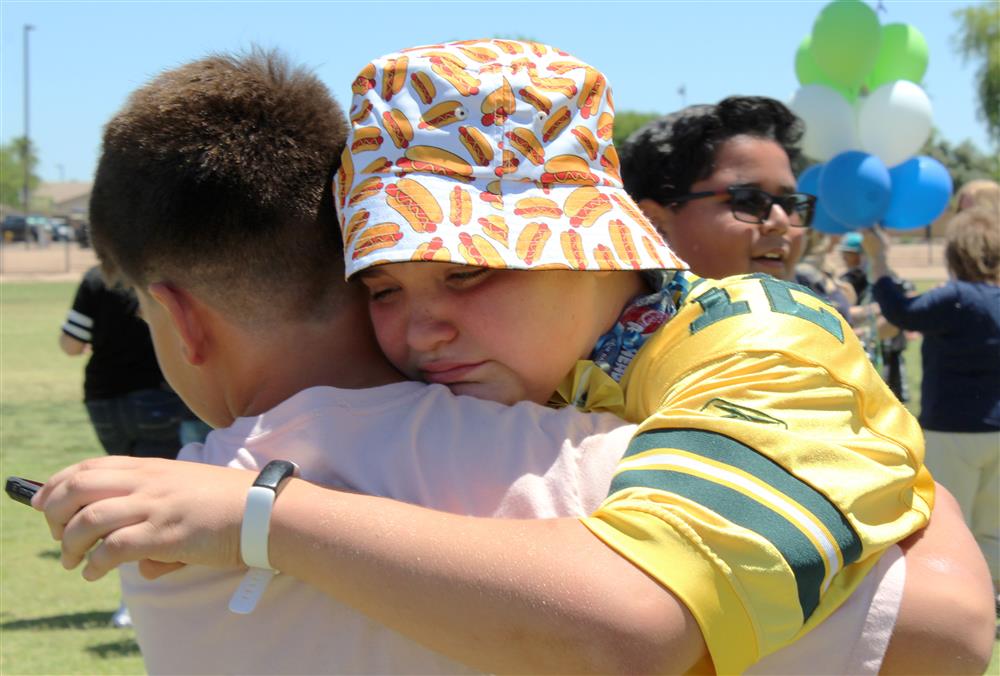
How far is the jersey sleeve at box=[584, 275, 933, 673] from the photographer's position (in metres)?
1.40

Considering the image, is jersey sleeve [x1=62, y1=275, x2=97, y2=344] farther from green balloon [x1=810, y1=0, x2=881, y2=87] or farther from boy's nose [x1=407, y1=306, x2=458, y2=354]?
boy's nose [x1=407, y1=306, x2=458, y2=354]

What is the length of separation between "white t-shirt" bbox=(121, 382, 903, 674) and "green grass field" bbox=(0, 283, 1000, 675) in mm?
4678

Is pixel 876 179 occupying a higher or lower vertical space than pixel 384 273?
lower

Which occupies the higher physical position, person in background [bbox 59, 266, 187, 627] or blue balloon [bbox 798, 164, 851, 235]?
blue balloon [bbox 798, 164, 851, 235]

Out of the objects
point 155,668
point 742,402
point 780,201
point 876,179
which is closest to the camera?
point 742,402

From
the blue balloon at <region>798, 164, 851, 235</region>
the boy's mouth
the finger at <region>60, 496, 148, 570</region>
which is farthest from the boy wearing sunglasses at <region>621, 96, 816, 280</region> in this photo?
the blue balloon at <region>798, 164, 851, 235</region>

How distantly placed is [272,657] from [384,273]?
2.08 feet

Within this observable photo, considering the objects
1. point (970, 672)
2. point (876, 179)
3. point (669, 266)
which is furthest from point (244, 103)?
point (876, 179)

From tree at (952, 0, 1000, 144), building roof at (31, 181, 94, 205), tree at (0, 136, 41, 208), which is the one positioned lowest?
building roof at (31, 181, 94, 205)

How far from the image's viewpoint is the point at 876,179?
7254mm

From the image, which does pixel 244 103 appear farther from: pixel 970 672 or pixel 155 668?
pixel 970 672

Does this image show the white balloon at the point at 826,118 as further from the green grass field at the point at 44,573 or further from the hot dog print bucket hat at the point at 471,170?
the hot dog print bucket hat at the point at 471,170

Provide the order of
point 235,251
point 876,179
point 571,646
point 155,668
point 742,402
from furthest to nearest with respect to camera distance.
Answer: point 876,179 < point 235,251 < point 155,668 < point 742,402 < point 571,646

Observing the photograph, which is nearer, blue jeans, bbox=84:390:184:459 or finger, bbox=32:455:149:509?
finger, bbox=32:455:149:509
